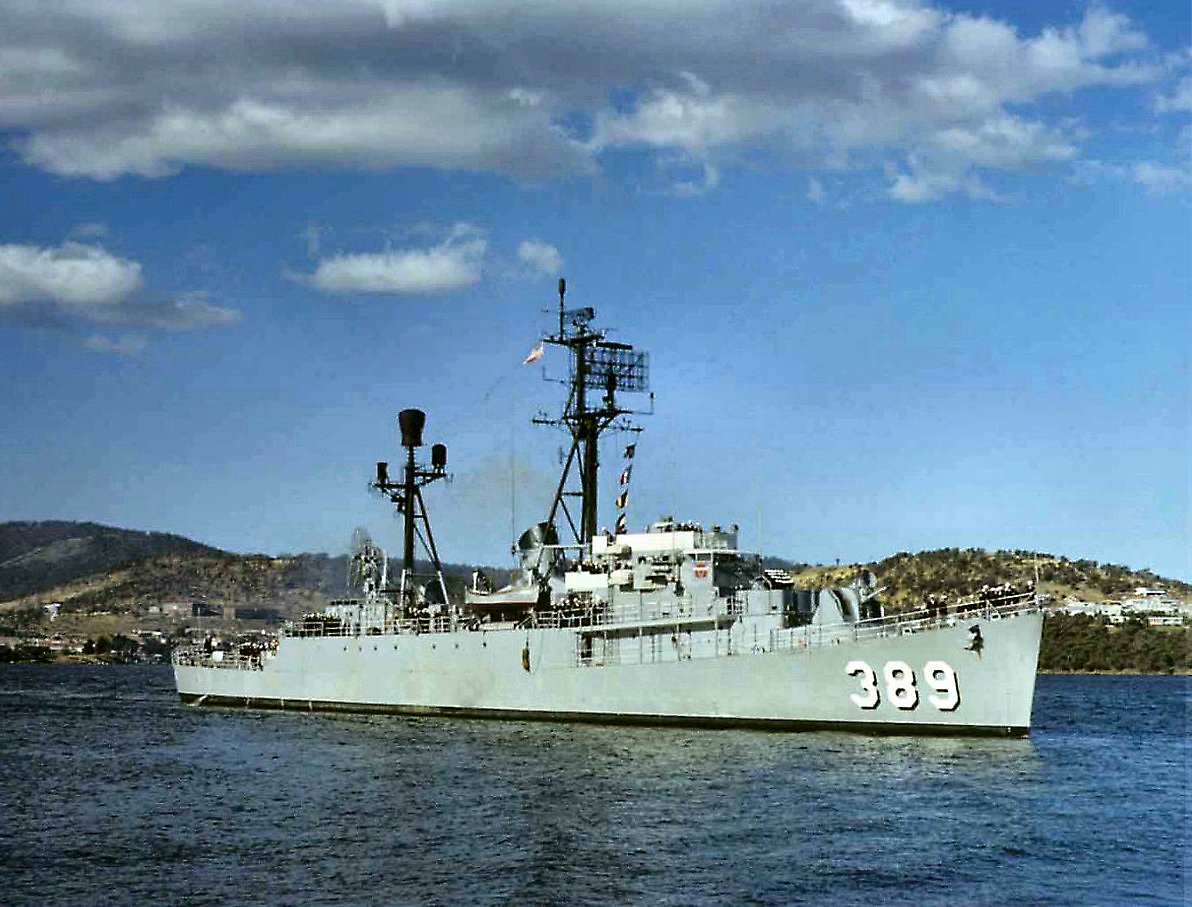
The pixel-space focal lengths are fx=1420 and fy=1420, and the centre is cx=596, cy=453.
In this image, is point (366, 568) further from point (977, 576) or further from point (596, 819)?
point (977, 576)

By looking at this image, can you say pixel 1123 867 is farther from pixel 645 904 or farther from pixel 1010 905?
pixel 645 904

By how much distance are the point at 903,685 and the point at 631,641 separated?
8719 millimetres

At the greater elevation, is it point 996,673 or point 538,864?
point 996,673

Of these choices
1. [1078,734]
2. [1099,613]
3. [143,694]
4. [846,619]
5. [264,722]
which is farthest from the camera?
[1099,613]

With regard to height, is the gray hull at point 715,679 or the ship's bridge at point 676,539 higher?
the ship's bridge at point 676,539

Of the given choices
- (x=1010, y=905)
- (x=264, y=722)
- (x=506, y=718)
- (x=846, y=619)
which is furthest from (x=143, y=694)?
(x=1010, y=905)

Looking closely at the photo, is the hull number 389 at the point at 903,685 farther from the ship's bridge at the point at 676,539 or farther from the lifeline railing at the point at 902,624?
the ship's bridge at the point at 676,539

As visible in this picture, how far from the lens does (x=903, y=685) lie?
3466 cm

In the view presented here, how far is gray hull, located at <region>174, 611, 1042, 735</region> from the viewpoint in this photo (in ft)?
112

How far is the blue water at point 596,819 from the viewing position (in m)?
20.3

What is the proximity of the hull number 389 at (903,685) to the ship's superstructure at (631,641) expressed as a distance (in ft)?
0.11

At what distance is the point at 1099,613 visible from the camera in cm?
11881

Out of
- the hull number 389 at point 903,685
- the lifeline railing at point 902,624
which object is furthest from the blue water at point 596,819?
the lifeline railing at point 902,624

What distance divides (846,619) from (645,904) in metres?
19.7
